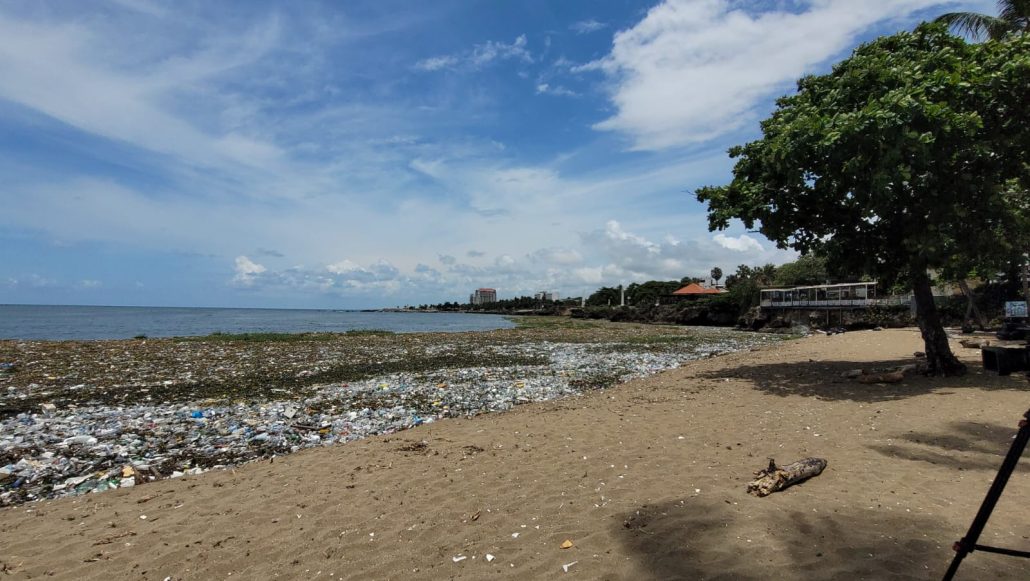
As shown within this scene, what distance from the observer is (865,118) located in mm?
10250

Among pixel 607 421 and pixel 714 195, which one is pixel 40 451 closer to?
pixel 607 421

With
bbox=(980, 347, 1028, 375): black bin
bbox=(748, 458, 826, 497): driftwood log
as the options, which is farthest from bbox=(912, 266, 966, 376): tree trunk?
bbox=(748, 458, 826, 497): driftwood log

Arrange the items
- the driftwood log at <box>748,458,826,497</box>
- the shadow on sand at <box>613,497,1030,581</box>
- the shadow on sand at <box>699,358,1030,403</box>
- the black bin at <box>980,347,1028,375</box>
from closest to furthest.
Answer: the shadow on sand at <box>613,497,1030,581</box> → the driftwood log at <box>748,458,826,497</box> → the shadow on sand at <box>699,358,1030,403</box> → the black bin at <box>980,347,1028,375</box>

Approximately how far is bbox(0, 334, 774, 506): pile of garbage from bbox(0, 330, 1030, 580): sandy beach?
0.77 metres

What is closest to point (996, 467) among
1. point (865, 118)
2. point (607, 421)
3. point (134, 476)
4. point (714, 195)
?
point (607, 421)

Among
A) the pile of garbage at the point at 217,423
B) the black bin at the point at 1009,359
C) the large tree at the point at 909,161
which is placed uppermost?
the large tree at the point at 909,161

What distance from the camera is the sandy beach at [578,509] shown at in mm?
4359

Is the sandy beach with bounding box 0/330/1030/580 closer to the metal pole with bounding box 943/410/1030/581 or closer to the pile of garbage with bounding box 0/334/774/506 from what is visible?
the pile of garbage with bounding box 0/334/774/506

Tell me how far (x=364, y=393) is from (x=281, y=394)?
2.29m

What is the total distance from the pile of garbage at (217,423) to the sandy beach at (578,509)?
0.77 metres

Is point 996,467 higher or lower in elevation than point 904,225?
lower

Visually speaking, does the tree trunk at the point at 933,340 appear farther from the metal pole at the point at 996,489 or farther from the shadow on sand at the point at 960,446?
the metal pole at the point at 996,489

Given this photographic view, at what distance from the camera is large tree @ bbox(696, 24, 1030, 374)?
33.7 ft

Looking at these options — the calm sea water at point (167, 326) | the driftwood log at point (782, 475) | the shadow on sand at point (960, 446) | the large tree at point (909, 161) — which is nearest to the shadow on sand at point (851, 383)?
the large tree at point (909, 161)
